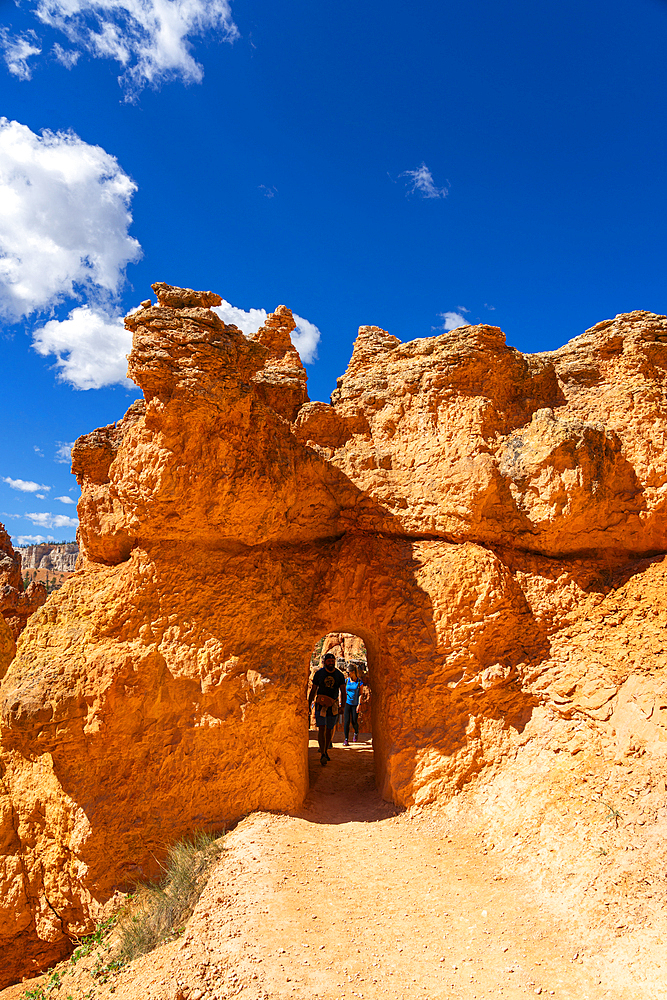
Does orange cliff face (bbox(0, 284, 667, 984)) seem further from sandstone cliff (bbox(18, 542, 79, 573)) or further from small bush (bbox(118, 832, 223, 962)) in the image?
sandstone cliff (bbox(18, 542, 79, 573))

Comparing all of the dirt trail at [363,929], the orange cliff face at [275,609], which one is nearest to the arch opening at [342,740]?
the orange cliff face at [275,609]

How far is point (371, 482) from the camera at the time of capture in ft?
26.3

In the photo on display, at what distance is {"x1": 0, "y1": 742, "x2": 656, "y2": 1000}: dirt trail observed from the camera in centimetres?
407

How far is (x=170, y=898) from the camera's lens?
5.57 metres

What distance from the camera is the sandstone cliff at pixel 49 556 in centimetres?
8131

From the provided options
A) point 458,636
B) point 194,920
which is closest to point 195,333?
point 458,636

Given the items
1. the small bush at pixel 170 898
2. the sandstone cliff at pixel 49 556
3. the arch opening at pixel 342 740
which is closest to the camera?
the small bush at pixel 170 898

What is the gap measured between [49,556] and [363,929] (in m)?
90.4

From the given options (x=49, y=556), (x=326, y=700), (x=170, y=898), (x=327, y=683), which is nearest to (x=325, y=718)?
(x=326, y=700)

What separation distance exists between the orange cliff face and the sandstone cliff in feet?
265

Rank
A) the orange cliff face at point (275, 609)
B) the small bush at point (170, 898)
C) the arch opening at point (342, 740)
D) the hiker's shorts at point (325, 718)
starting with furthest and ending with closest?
the hiker's shorts at point (325, 718) → the arch opening at point (342, 740) → the orange cliff face at point (275, 609) → the small bush at point (170, 898)

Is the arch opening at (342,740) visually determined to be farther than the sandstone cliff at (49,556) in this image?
No

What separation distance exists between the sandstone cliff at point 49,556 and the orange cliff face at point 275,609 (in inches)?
3179

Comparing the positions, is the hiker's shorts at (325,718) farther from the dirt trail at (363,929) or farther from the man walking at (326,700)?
the dirt trail at (363,929)
